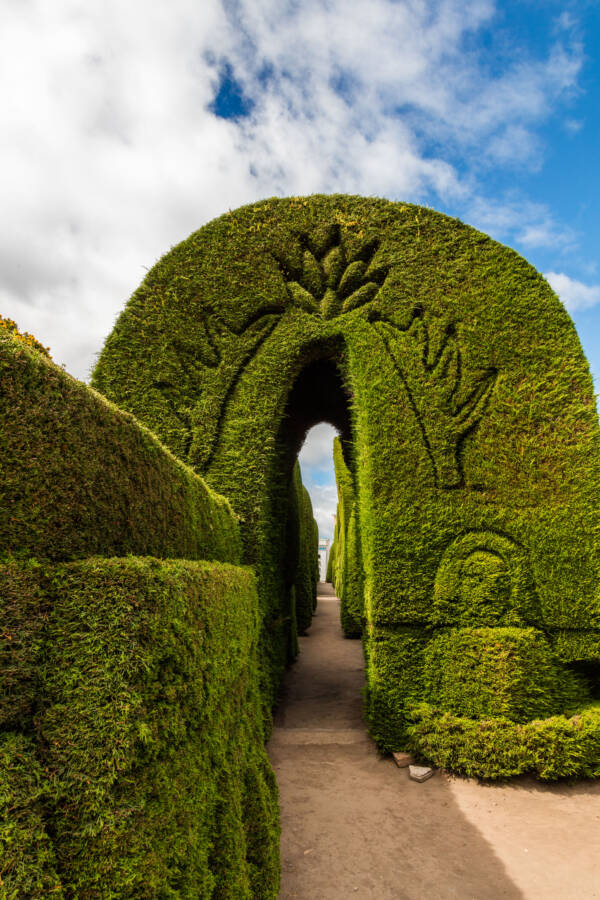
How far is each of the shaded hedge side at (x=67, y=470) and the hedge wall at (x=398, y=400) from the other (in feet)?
11.5

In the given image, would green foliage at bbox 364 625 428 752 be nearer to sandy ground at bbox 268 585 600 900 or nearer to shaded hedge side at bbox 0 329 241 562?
sandy ground at bbox 268 585 600 900

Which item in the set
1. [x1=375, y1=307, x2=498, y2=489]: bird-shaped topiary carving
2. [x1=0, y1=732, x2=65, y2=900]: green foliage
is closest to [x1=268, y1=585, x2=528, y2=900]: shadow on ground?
[x1=0, y1=732, x2=65, y2=900]: green foliage

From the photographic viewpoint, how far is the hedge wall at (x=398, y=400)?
5.51 m

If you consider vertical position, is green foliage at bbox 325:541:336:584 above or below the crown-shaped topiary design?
below

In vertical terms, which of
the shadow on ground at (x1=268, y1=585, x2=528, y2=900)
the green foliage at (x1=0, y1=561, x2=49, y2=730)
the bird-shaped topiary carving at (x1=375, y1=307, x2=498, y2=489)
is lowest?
the shadow on ground at (x1=268, y1=585, x2=528, y2=900)

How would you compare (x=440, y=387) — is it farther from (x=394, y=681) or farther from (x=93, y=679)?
(x=93, y=679)

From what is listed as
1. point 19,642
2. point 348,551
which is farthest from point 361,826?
point 348,551

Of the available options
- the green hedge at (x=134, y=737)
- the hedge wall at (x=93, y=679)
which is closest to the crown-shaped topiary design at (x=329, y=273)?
the hedge wall at (x=93, y=679)

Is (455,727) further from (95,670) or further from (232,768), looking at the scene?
(95,670)

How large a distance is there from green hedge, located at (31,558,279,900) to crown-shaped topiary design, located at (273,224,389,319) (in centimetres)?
511

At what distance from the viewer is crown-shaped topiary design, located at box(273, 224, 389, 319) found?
6.46m

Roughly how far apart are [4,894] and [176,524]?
193 cm

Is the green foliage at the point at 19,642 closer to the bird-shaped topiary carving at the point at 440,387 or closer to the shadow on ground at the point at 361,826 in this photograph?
the shadow on ground at the point at 361,826

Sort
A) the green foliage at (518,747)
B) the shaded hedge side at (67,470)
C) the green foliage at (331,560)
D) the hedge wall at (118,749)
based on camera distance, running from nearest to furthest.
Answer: the hedge wall at (118,749) → the shaded hedge side at (67,470) → the green foliage at (518,747) → the green foliage at (331,560)
